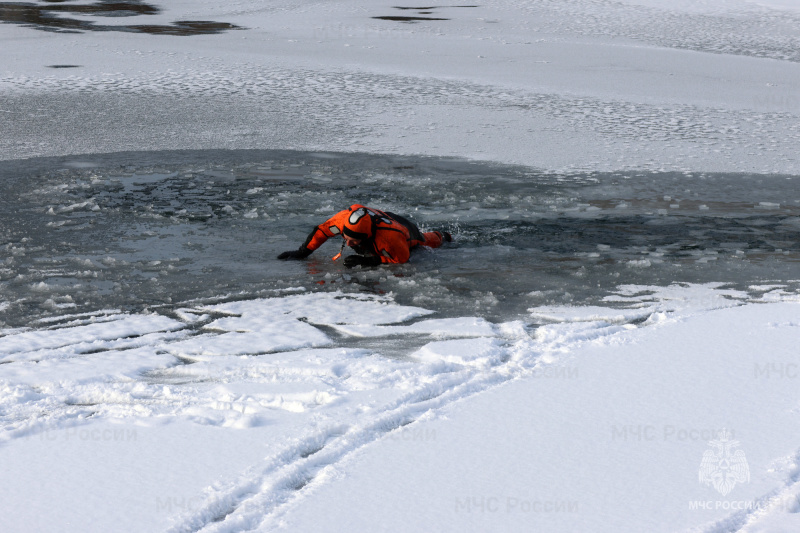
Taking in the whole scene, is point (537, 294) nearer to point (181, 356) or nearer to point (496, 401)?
point (496, 401)

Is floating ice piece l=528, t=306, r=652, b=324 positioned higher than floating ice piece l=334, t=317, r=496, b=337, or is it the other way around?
floating ice piece l=528, t=306, r=652, b=324

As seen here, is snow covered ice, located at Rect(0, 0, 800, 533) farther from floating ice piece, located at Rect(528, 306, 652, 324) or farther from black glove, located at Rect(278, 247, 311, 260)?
black glove, located at Rect(278, 247, 311, 260)

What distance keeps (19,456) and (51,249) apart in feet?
10.5

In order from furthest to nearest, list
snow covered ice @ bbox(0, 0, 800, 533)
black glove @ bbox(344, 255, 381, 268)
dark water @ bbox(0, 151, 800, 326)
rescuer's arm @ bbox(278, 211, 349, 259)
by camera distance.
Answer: black glove @ bbox(344, 255, 381, 268) → rescuer's arm @ bbox(278, 211, 349, 259) → dark water @ bbox(0, 151, 800, 326) → snow covered ice @ bbox(0, 0, 800, 533)

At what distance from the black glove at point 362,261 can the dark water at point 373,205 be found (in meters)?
0.11

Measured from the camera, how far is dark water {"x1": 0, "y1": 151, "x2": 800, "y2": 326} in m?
5.01

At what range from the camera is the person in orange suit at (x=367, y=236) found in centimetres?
524

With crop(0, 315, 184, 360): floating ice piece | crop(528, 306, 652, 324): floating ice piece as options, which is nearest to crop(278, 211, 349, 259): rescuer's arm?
crop(0, 315, 184, 360): floating ice piece

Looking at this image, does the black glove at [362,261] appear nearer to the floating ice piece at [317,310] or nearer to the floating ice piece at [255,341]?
the floating ice piece at [317,310]

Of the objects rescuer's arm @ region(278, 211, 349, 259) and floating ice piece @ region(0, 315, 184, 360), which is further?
rescuer's arm @ region(278, 211, 349, 259)

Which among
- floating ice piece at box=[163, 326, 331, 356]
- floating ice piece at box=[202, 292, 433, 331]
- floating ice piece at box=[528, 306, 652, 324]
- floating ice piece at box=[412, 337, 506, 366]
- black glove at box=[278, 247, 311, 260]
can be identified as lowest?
floating ice piece at box=[163, 326, 331, 356]

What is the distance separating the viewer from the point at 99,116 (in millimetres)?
9734

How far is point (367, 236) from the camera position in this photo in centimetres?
532

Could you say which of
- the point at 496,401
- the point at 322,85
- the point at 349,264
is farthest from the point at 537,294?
the point at 322,85
